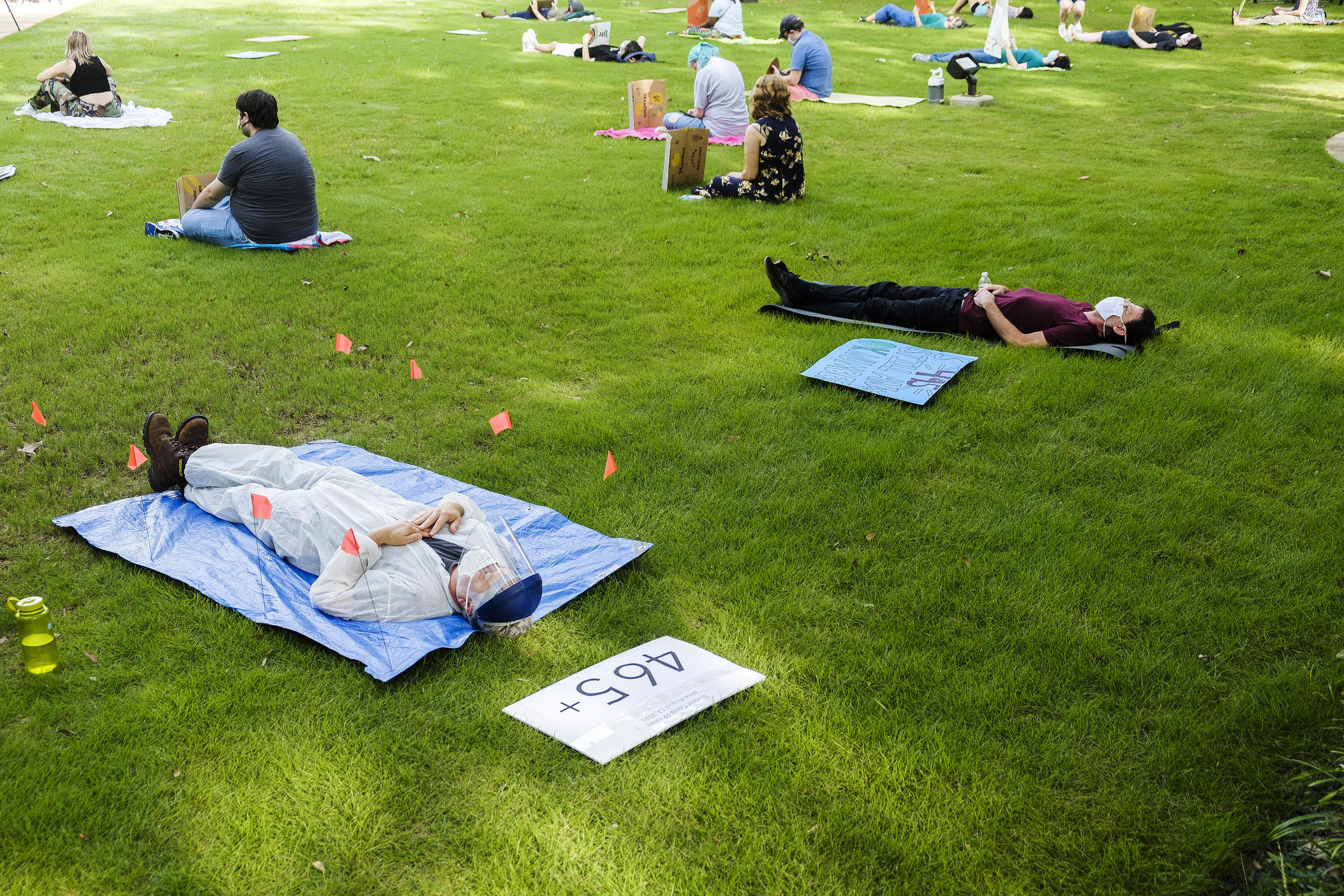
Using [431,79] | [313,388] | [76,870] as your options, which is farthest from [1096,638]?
[431,79]

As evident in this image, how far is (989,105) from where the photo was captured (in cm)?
1402

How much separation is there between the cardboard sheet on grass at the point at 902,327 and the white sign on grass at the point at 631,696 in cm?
369

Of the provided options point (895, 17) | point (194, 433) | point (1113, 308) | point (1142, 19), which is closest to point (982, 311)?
point (1113, 308)

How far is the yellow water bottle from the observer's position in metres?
3.35

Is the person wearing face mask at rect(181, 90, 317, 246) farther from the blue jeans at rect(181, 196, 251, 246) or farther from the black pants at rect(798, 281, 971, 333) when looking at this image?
the black pants at rect(798, 281, 971, 333)

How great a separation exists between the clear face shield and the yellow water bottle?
151cm

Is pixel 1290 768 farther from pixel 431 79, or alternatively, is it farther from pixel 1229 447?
pixel 431 79

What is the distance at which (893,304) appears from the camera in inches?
257

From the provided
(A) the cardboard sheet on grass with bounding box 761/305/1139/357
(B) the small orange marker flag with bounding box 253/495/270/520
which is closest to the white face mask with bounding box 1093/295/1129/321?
(A) the cardboard sheet on grass with bounding box 761/305/1139/357

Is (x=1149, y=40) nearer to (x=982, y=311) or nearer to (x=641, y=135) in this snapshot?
(x=641, y=135)

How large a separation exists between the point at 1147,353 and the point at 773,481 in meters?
2.97

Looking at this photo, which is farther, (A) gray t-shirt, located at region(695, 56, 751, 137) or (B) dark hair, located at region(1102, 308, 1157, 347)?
(A) gray t-shirt, located at region(695, 56, 751, 137)

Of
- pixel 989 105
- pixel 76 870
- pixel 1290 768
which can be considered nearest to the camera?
pixel 76 870

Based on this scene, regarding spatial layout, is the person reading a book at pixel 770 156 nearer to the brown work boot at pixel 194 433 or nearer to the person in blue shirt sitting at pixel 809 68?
the person in blue shirt sitting at pixel 809 68
